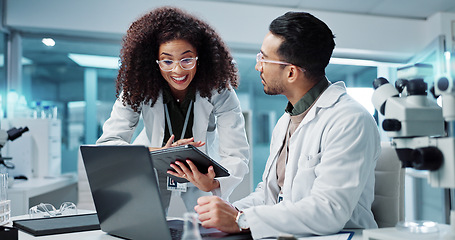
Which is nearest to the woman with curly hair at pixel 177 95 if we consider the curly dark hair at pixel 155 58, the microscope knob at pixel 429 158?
the curly dark hair at pixel 155 58

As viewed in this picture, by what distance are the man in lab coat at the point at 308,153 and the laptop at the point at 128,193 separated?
9 centimetres

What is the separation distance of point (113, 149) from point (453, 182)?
0.70 meters

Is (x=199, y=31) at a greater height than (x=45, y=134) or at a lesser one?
greater

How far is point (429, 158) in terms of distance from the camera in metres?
0.79

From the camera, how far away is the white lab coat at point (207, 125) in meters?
1.77

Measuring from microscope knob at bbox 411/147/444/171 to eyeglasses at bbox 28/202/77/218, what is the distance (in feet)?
3.89

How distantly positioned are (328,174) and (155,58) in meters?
1.06

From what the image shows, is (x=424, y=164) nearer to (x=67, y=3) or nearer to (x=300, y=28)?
(x=300, y=28)

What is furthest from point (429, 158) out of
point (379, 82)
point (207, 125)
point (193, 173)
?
point (207, 125)

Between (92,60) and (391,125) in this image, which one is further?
(92,60)

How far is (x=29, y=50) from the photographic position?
3.99 meters

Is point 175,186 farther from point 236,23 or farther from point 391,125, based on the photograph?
point 236,23

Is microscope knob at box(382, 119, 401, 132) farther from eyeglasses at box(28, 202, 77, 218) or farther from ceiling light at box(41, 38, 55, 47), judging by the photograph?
ceiling light at box(41, 38, 55, 47)

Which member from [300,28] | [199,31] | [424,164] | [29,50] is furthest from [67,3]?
[424,164]
